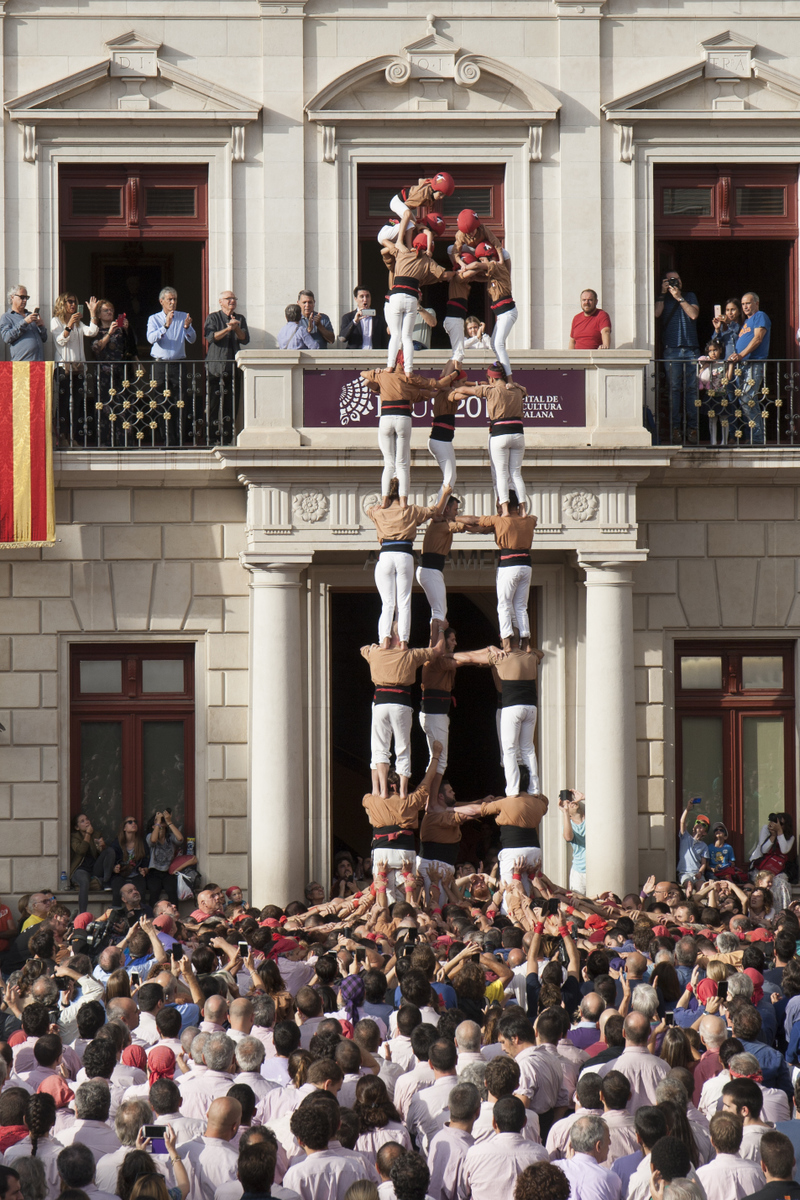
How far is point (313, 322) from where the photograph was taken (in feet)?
69.6

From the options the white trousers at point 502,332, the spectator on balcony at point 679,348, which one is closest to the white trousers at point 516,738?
the white trousers at point 502,332

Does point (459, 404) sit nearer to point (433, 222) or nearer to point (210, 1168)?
point (433, 222)

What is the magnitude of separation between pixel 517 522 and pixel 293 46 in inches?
372

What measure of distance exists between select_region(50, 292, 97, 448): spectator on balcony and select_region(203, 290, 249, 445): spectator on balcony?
158cm

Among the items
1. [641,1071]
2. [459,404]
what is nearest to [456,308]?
[459,404]

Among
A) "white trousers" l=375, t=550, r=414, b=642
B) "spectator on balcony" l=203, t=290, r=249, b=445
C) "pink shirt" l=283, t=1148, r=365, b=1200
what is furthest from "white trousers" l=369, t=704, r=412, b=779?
"pink shirt" l=283, t=1148, r=365, b=1200

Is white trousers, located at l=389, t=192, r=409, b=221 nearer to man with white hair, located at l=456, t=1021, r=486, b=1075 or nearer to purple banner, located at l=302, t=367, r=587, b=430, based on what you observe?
purple banner, located at l=302, t=367, r=587, b=430

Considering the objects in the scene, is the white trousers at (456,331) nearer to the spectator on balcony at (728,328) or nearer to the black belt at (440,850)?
the black belt at (440,850)

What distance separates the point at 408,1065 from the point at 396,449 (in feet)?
24.6

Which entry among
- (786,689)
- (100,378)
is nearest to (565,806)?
(786,689)

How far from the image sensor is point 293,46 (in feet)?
71.6

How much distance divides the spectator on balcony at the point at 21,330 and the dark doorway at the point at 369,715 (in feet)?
21.6

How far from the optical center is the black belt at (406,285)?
1544 centimetres

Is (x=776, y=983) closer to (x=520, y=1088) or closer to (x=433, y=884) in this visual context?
(x=520, y=1088)
